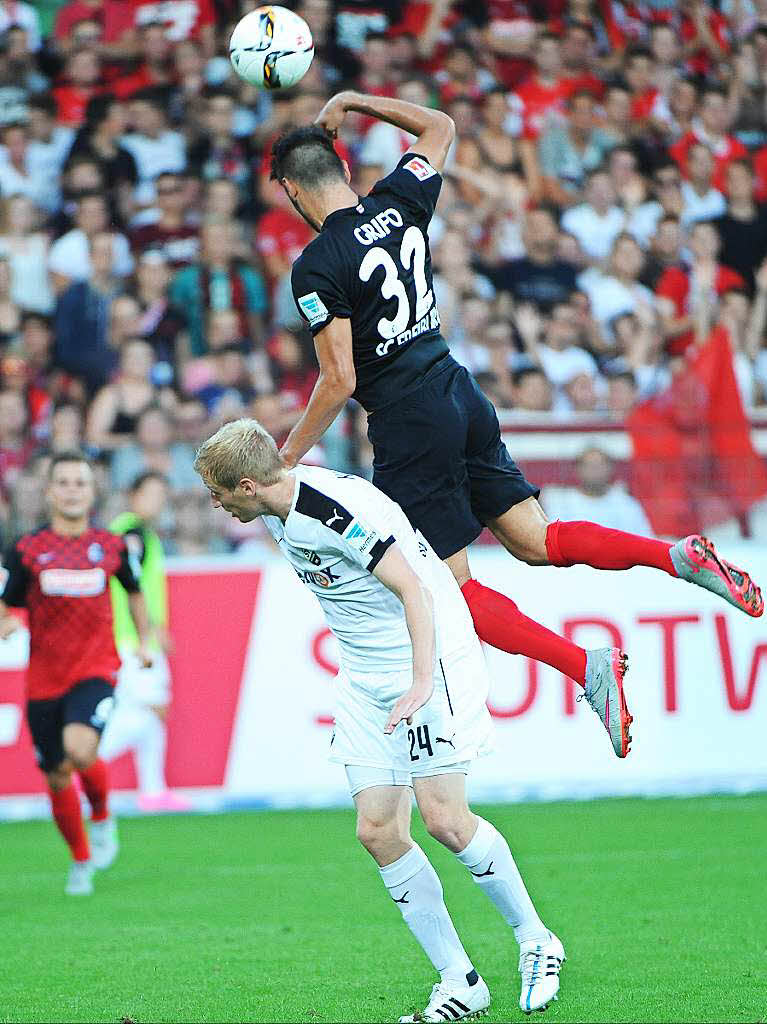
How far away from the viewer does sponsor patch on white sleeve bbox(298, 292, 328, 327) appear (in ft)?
17.2

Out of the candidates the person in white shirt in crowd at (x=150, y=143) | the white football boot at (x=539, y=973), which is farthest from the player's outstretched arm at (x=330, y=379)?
the person in white shirt in crowd at (x=150, y=143)

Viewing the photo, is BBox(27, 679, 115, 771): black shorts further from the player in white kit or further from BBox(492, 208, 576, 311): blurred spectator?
BBox(492, 208, 576, 311): blurred spectator

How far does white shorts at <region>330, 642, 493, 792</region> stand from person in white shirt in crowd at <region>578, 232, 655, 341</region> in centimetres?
854

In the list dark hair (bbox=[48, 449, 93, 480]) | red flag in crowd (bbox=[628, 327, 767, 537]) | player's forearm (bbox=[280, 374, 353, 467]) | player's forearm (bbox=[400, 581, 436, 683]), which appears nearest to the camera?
player's forearm (bbox=[400, 581, 436, 683])

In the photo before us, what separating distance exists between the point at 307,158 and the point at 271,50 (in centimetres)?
58

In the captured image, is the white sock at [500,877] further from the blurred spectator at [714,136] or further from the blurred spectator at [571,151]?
the blurred spectator at [714,136]

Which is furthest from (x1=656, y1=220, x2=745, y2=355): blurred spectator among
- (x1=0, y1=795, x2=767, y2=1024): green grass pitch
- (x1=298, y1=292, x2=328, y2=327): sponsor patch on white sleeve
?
(x1=298, y1=292, x2=328, y2=327): sponsor patch on white sleeve

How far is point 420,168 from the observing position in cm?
553

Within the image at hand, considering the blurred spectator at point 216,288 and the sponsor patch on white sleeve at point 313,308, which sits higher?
the sponsor patch on white sleeve at point 313,308

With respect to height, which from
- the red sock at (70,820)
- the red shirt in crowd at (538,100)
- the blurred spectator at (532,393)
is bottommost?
the red sock at (70,820)

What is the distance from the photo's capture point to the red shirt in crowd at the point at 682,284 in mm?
13375

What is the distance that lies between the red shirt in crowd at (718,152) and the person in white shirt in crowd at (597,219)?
962 mm

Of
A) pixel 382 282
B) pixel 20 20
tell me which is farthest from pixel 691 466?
pixel 20 20

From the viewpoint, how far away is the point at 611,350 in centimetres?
1284
